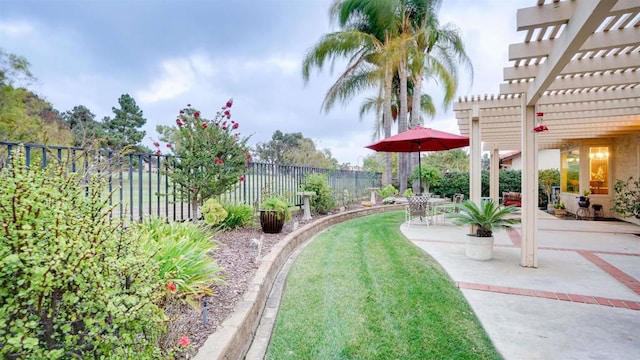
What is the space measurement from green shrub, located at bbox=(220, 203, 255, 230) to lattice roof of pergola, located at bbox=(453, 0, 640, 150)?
471 cm

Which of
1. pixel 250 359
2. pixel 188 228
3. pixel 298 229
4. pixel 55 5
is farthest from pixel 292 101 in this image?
pixel 250 359

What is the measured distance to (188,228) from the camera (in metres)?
3.82

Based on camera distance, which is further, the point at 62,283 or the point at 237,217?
the point at 237,217

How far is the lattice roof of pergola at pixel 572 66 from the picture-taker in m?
2.76

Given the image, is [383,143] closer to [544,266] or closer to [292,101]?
[544,266]

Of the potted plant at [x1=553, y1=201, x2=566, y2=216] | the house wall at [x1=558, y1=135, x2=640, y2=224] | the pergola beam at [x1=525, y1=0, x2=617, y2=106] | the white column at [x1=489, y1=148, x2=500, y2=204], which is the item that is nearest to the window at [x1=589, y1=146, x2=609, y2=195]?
the house wall at [x1=558, y1=135, x2=640, y2=224]

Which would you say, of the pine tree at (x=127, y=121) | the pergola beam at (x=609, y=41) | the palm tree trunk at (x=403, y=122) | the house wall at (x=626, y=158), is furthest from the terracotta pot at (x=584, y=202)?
the pine tree at (x=127, y=121)

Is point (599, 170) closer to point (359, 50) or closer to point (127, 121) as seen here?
point (359, 50)

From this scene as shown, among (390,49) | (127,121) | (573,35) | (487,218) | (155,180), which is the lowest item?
(487,218)

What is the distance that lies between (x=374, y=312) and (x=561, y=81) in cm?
442

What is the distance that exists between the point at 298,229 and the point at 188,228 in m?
2.67

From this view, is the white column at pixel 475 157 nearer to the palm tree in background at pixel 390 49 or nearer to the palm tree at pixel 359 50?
the palm tree in background at pixel 390 49

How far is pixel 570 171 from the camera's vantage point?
11.3 metres

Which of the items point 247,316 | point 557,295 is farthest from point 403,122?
point 247,316
